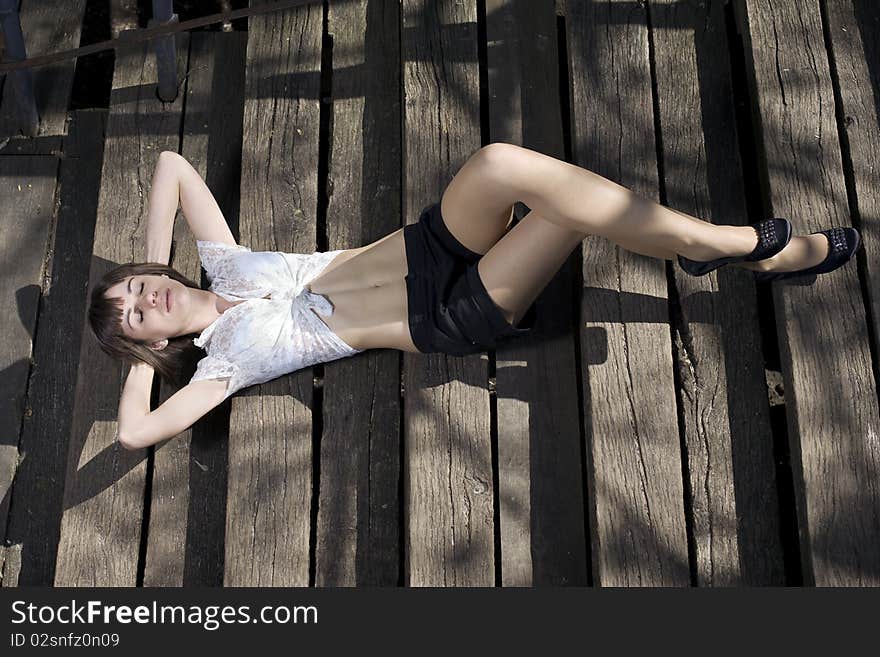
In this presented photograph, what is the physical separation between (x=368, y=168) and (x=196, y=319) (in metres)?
0.78

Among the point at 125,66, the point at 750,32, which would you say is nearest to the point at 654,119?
the point at 750,32

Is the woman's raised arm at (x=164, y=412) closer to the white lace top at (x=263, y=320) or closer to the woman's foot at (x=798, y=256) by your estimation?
the white lace top at (x=263, y=320)

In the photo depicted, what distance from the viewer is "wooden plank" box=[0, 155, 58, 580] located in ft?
10.3

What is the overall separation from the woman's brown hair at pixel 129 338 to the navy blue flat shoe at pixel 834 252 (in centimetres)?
173

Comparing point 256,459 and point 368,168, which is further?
point 368,168

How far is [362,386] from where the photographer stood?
2949 mm

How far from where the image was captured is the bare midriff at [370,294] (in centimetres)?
282

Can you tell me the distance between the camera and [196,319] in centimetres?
287

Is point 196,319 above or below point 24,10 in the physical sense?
below

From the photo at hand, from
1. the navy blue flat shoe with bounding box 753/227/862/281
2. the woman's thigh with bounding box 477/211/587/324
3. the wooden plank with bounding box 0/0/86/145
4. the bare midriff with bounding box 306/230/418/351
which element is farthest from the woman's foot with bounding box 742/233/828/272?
the wooden plank with bounding box 0/0/86/145

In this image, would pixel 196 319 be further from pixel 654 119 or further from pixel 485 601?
pixel 654 119

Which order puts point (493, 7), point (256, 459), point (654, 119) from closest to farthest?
point (256, 459), point (654, 119), point (493, 7)

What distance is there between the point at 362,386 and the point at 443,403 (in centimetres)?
28

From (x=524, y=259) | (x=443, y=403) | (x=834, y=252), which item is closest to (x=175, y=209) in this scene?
(x=443, y=403)
